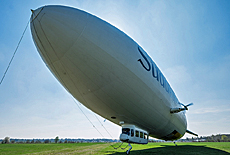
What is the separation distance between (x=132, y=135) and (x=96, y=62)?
6.35 metres

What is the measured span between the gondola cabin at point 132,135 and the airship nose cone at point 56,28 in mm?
6874

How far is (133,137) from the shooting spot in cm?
987

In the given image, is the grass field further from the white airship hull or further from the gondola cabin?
the white airship hull

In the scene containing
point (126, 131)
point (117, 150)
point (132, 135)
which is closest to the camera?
point (132, 135)

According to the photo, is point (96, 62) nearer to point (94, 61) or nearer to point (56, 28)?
→ point (94, 61)

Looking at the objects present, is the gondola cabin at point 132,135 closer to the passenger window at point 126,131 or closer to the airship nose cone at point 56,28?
the passenger window at point 126,131

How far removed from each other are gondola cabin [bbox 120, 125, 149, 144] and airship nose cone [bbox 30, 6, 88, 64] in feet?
22.6

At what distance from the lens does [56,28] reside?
636 cm

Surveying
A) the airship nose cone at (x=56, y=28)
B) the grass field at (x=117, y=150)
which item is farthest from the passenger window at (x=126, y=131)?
the airship nose cone at (x=56, y=28)

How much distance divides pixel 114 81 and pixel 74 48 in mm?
2747

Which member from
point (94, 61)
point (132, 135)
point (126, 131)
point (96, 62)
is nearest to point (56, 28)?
point (94, 61)

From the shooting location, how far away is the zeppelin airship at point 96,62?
6.52 m

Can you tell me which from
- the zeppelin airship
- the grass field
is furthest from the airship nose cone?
the grass field

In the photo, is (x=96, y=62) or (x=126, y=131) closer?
(x=96, y=62)
